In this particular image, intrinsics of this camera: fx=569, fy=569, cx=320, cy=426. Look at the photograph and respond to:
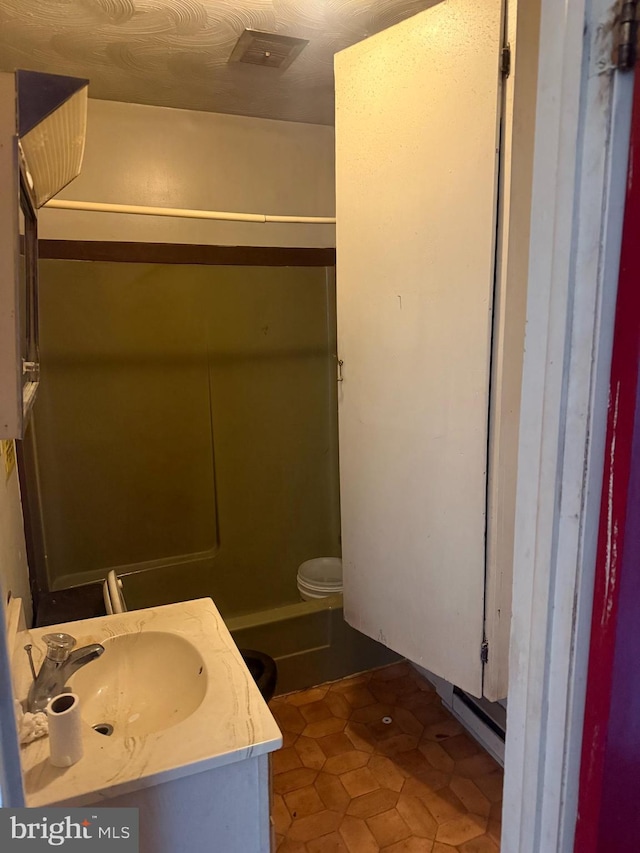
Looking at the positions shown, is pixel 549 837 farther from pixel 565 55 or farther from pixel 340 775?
pixel 340 775

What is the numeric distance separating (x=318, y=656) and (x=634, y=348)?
2.02m

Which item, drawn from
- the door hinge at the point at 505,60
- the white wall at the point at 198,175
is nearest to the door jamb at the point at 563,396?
the door hinge at the point at 505,60

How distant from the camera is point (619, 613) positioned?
2.30 feet

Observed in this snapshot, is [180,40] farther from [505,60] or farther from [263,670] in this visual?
[263,670]

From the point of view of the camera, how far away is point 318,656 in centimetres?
234

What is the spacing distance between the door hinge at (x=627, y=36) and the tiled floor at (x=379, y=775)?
1881 millimetres

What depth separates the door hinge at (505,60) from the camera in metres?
1.22

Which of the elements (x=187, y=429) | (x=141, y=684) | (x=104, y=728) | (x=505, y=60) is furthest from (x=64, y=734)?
(x=187, y=429)

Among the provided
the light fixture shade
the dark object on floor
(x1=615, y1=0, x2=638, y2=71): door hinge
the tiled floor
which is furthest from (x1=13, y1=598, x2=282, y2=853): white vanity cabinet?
(x1=615, y1=0, x2=638, y2=71): door hinge

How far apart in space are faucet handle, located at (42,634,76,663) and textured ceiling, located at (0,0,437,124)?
1.61 metres

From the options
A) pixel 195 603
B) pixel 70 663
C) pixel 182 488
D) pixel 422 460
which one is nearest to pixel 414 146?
pixel 422 460

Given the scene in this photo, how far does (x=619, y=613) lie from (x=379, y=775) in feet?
4.97

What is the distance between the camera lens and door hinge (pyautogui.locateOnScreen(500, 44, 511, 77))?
122 cm

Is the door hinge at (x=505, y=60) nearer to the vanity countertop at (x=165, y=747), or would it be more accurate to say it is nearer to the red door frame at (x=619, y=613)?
the red door frame at (x=619, y=613)
